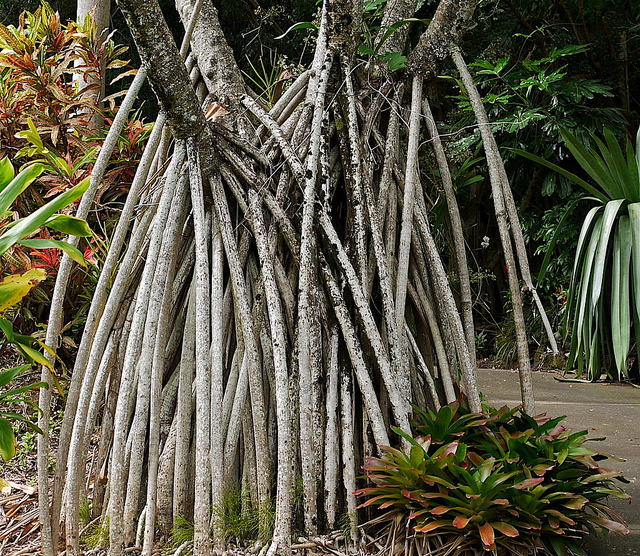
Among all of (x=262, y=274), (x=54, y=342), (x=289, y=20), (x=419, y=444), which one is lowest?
(x=419, y=444)

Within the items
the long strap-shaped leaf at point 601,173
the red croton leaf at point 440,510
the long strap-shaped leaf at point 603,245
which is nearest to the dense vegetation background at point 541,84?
the long strap-shaped leaf at point 601,173

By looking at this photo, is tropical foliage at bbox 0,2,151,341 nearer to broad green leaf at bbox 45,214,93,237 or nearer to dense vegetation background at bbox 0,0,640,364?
broad green leaf at bbox 45,214,93,237

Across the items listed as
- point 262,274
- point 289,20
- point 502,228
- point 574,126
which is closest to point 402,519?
point 262,274

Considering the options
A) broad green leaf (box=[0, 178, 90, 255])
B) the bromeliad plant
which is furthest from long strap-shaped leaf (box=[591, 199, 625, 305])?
broad green leaf (box=[0, 178, 90, 255])

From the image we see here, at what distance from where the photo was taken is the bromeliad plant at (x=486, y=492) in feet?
5.79

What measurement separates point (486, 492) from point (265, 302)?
89 centimetres

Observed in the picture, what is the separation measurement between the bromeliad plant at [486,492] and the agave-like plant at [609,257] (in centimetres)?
166

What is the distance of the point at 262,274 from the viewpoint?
2.15 meters

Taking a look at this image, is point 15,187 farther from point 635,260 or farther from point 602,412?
point 602,412

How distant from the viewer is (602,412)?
153 inches

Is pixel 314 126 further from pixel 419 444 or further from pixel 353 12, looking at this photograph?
pixel 419 444

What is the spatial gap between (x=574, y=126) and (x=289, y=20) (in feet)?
9.16

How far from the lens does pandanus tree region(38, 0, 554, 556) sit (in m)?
1.98

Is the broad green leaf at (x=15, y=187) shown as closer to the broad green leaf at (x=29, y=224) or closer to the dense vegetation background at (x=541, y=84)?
the broad green leaf at (x=29, y=224)
